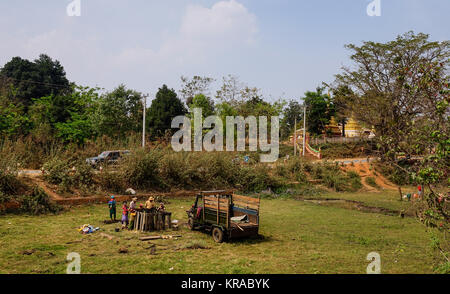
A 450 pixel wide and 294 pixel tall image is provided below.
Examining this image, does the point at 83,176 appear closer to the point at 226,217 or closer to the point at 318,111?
the point at 226,217

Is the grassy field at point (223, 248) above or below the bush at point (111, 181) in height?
below

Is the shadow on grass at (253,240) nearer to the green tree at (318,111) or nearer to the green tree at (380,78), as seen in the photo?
the green tree at (380,78)

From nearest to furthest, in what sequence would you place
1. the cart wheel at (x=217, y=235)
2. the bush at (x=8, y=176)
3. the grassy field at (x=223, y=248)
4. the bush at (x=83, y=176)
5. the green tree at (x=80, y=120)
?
the grassy field at (x=223, y=248) → the cart wheel at (x=217, y=235) → the bush at (x=8, y=176) → the bush at (x=83, y=176) → the green tree at (x=80, y=120)

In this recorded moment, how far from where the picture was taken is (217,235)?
10688 mm

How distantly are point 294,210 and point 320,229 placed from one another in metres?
4.84

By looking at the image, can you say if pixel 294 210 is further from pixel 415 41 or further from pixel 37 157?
pixel 415 41

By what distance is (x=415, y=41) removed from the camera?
133 ft

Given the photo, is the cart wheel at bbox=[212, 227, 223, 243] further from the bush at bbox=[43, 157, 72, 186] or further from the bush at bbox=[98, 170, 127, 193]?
the bush at bbox=[98, 170, 127, 193]

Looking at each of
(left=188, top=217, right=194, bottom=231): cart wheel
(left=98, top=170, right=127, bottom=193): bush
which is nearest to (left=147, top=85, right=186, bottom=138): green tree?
(left=98, top=170, right=127, bottom=193): bush

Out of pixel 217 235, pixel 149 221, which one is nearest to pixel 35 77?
pixel 149 221

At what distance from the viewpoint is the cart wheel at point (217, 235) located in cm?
1046

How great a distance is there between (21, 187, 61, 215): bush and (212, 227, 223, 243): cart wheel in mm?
7717

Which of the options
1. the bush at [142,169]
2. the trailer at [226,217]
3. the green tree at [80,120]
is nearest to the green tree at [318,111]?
the green tree at [80,120]

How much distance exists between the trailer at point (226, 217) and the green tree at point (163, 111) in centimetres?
3736
